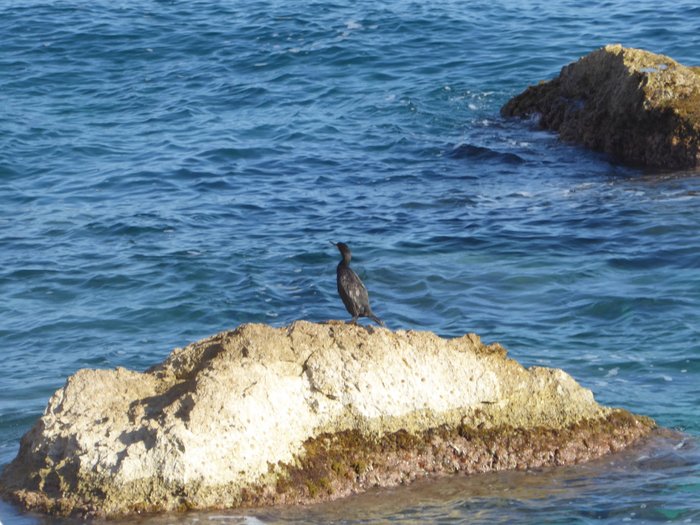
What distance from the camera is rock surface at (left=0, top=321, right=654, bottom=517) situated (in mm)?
5891

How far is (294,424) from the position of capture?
20.2ft

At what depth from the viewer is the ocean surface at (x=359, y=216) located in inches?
317

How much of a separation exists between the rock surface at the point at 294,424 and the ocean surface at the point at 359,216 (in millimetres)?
177

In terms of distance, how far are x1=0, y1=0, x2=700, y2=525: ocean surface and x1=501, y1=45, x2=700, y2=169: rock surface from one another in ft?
1.12

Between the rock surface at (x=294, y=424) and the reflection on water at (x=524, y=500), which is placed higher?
the rock surface at (x=294, y=424)

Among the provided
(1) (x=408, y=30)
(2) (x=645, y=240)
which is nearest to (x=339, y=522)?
(2) (x=645, y=240)

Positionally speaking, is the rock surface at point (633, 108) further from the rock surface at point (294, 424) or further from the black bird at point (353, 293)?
the rock surface at point (294, 424)

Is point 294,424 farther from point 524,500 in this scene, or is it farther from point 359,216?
point 359,216

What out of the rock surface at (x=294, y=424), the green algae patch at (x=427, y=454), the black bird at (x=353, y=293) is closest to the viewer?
the rock surface at (x=294, y=424)

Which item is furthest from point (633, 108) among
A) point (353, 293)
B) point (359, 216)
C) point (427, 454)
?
point (427, 454)

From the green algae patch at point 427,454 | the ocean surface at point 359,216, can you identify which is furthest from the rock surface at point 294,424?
the ocean surface at point 359,216

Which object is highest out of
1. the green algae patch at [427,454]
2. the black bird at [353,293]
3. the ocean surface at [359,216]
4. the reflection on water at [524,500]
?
the black bird at [353,293]

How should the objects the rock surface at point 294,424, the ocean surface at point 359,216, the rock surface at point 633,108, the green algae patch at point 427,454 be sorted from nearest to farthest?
the rock surface at point 294,424
the green algae patch at point 427,454
the ocean surface at point 359,216
the rock surface at point 633,108

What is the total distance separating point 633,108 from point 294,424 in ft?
29.3
